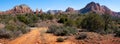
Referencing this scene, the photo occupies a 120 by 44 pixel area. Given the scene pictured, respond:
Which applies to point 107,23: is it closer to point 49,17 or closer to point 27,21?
point 27,21

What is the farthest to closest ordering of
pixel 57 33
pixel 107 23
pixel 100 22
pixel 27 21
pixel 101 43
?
pixel 27 21 < pixel 107 23 < pixel 100 22 < pixel 57 33 < pixel 101 43

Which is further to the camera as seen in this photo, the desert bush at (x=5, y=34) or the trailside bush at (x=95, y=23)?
the trailside bush at (x=95, y=23)

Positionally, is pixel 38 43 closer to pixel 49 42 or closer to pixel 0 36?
pixel 49 42

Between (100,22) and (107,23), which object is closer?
(100,22)

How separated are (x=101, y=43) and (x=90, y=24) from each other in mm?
14868

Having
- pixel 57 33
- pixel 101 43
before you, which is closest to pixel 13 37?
pixel 57 33

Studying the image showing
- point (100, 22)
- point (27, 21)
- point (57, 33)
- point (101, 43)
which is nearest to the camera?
point (101, 43)

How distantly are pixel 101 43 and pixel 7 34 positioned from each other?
11086mm

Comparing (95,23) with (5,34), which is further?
(95,23)

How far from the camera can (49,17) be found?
333 ft

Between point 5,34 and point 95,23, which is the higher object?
point 95,23

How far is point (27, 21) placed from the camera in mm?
65812

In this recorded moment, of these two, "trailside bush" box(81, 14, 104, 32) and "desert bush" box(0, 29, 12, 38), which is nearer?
"desert bush" box(0, 29, 12, 38)

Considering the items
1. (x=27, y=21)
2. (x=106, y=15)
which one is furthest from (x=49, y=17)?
(x=106, y=15)
